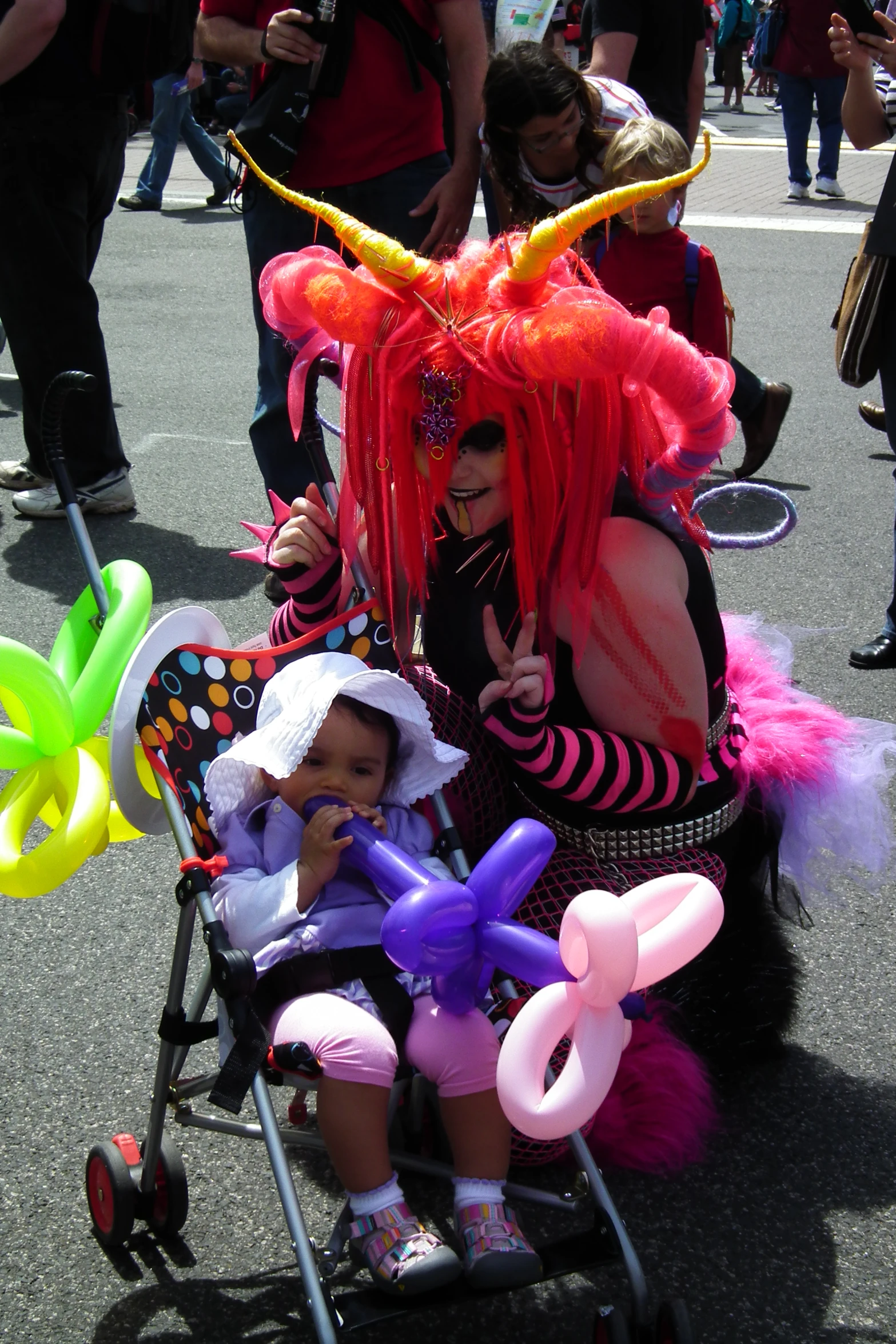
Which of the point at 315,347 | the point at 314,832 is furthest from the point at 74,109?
the point at 314,832

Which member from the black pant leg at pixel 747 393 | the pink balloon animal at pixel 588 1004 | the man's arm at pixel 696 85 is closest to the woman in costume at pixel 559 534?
the pink balloon animal at pixel 588 1004

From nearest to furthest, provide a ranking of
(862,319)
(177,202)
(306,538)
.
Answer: (306,538) → (862,319) → (177,202)

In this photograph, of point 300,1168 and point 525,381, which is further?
point 300,1168

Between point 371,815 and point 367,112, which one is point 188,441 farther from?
point 371,815

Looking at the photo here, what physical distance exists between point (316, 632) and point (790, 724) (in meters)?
0.89

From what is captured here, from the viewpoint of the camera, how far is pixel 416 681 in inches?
94.0

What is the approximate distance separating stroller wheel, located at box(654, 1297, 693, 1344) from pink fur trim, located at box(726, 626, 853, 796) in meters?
0.89

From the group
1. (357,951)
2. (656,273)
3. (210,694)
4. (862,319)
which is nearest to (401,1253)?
(357,951)

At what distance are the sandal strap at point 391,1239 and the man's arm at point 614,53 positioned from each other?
13.1ft

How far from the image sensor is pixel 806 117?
31.8 ft

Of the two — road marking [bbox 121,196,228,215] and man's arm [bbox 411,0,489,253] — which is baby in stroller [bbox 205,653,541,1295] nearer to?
man's arm [bbox 411,0,489,253]

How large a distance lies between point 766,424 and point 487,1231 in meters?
3.74

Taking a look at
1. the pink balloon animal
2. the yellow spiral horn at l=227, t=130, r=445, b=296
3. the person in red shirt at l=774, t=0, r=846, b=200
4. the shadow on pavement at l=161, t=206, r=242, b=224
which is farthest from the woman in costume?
the shadow on pavement at l=161, t=206, r=242, b=224

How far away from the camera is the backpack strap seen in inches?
162
